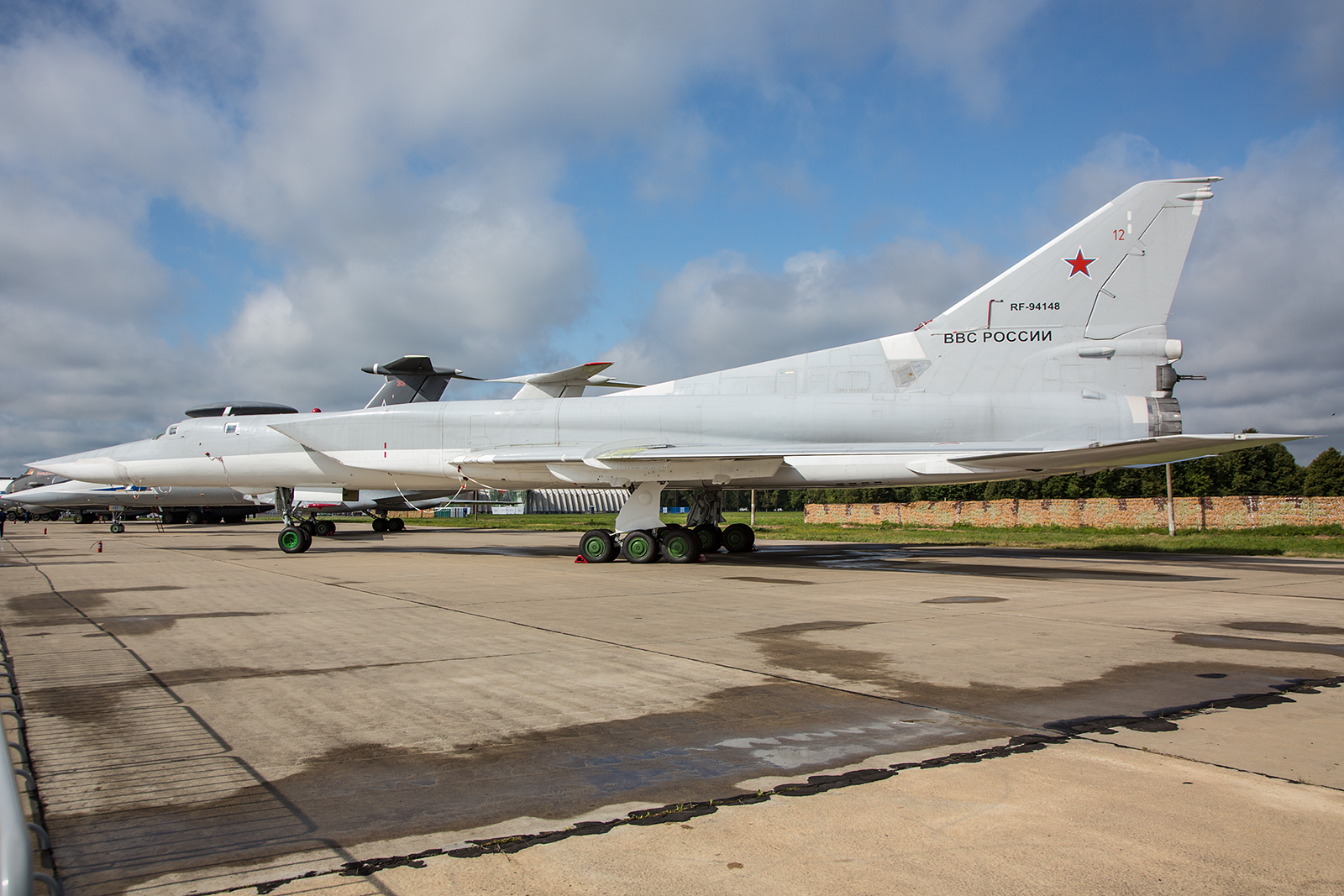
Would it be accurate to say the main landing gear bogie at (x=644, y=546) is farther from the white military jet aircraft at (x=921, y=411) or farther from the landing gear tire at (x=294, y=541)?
the landing gear tire at (x=294, y=541)

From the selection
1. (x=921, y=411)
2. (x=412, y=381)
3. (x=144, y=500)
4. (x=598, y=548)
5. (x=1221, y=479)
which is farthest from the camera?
(x=1221, y=479)

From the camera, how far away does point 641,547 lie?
15312mm

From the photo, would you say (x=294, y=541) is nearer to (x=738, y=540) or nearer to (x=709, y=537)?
(x=709, y=537)

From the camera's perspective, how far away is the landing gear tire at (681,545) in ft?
50.0

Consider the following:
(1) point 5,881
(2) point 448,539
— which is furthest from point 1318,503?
(1) point 5,881

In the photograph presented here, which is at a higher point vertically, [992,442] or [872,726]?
[992,442]

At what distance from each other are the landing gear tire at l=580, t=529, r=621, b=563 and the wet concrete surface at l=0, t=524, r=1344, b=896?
403 cm

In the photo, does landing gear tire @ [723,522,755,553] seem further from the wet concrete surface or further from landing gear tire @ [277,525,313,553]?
landing gear tire @ [277,525,313,553]

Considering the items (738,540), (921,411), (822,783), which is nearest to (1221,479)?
(738,540)

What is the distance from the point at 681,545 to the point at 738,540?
11.3 ft

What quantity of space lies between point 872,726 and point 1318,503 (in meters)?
37.1

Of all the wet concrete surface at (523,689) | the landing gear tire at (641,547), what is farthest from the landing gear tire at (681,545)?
the wet concrete surface at (523,689)

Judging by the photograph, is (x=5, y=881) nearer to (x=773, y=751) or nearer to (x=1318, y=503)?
(x=773, y=751)

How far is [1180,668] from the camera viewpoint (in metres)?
5.85
